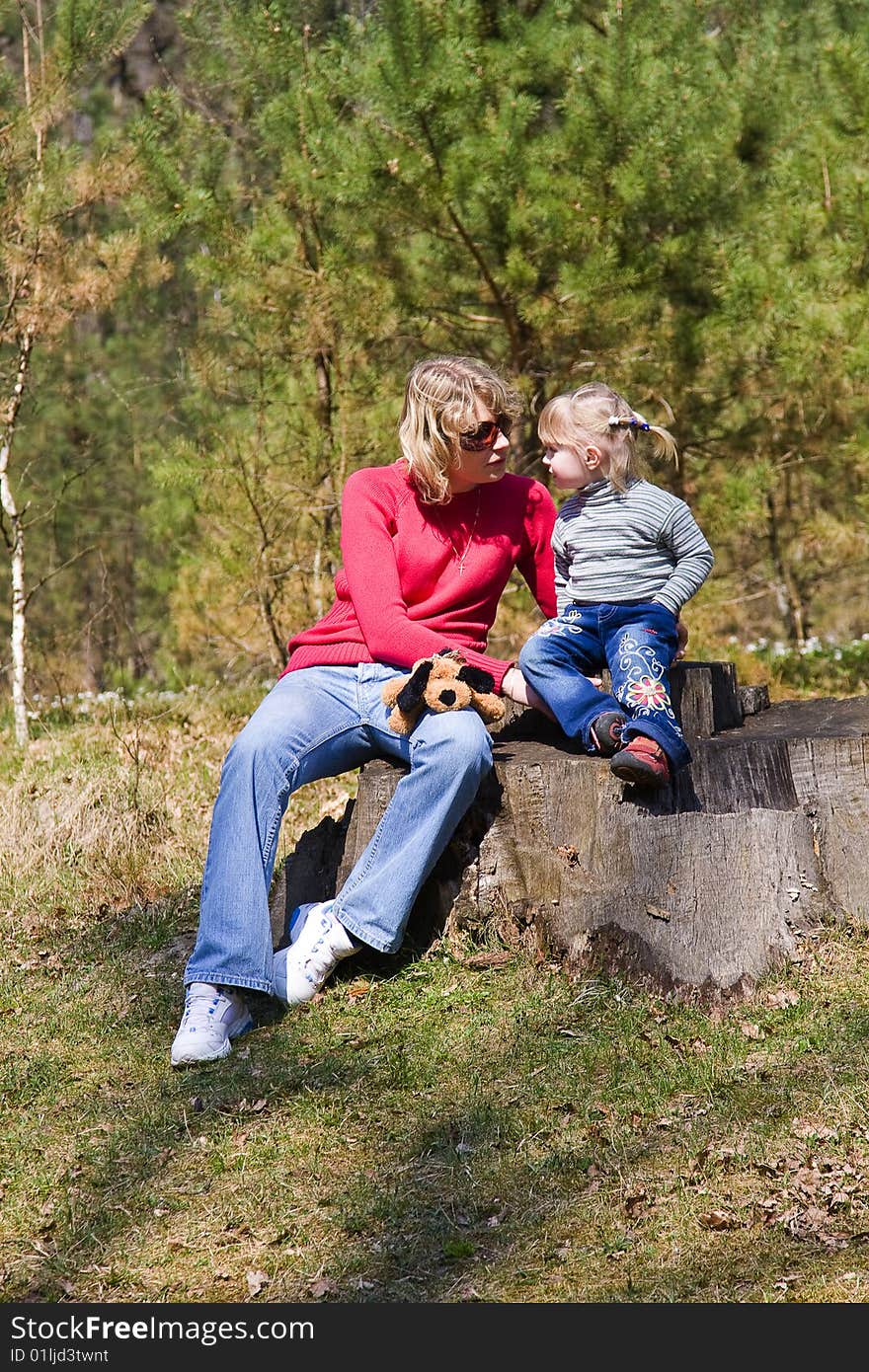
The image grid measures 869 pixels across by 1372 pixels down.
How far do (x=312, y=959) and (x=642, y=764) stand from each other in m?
1.05

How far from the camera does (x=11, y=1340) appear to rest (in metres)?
2.44

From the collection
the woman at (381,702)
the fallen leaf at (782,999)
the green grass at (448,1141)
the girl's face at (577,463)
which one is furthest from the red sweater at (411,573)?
the fallen leaf at (782,999)

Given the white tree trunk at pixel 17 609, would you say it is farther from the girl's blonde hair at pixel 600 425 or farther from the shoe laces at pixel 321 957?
the girl's blonde hair at pixel 600 425

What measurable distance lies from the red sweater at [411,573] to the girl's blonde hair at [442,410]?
0.14 metres

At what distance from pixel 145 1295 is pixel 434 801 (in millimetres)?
1391

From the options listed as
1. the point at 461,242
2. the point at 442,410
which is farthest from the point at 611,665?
the point at 461,242

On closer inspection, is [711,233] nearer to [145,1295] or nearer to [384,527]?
[384,527]

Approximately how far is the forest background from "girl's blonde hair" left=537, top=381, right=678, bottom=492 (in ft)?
7.19

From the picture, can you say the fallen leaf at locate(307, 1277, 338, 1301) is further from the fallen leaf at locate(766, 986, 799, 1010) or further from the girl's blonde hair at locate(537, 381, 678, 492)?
the girl's blonde hair at locate(537, 381, 678, 492)

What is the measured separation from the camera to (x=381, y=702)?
3691mm

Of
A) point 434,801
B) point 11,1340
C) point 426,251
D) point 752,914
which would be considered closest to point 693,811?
point 752,914

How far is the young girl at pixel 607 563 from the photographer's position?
372 centimetres

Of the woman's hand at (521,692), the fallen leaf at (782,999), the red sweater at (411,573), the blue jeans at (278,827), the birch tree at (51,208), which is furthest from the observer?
the birch tree at (51,208)

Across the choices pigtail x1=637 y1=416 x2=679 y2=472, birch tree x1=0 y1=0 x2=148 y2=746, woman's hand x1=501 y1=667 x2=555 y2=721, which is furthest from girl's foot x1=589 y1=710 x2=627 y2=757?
birch tree x1=0 y1=0 x2=148 y2=746
